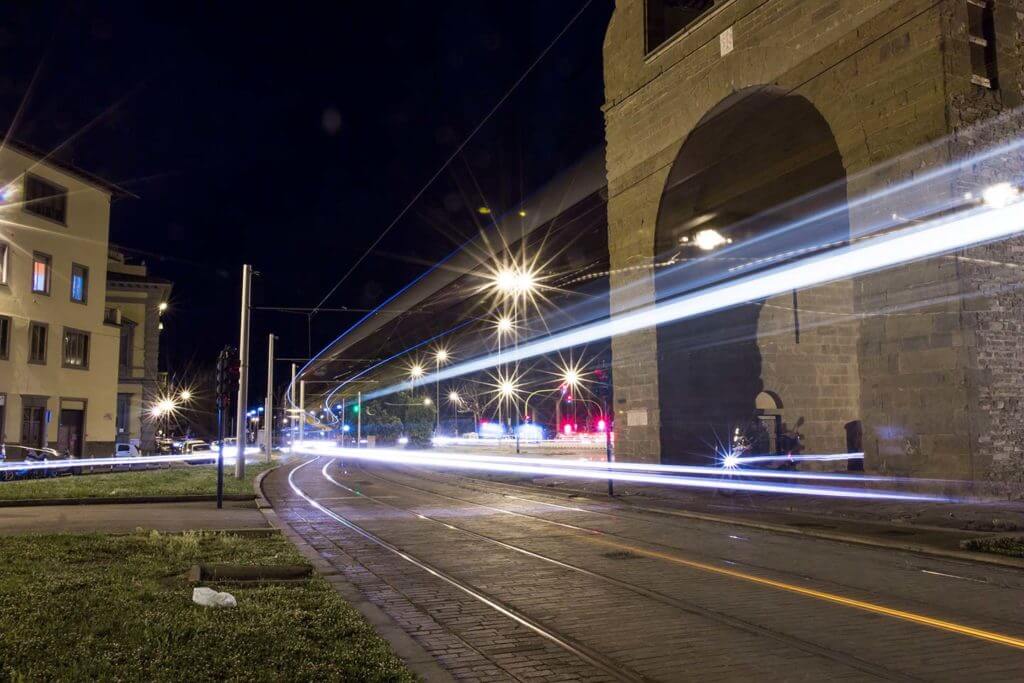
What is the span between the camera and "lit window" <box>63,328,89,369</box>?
40.5 metres

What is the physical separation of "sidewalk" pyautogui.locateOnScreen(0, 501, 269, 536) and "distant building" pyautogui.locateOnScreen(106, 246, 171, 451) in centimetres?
3853

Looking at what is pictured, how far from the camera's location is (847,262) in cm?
2073

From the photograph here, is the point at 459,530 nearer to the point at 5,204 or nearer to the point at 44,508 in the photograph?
the point at 44,508

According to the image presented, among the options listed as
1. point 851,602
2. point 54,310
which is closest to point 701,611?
point 851,602

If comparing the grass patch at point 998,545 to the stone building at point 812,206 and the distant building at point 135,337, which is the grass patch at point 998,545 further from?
the distant building at point 135,337

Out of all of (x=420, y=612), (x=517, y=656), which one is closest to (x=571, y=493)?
(x=420, y=612)

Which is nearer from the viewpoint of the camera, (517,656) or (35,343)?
(517,656)

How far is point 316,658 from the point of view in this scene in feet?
20.2

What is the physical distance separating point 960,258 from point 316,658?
639 inches

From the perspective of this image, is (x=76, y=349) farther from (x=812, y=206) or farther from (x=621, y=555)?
(x=621, y=555)

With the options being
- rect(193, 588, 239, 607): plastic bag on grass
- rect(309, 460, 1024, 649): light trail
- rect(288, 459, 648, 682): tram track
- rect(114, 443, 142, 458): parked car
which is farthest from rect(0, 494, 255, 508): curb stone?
rect(114, 443, 142, 458): parked car

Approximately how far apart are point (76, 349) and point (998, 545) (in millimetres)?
40870

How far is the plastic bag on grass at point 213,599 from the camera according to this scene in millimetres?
7875

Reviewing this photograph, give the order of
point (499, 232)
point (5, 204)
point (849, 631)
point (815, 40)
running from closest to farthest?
point (849, 631) → point (815, 40) → point (5, 204) → point (499, 232)
